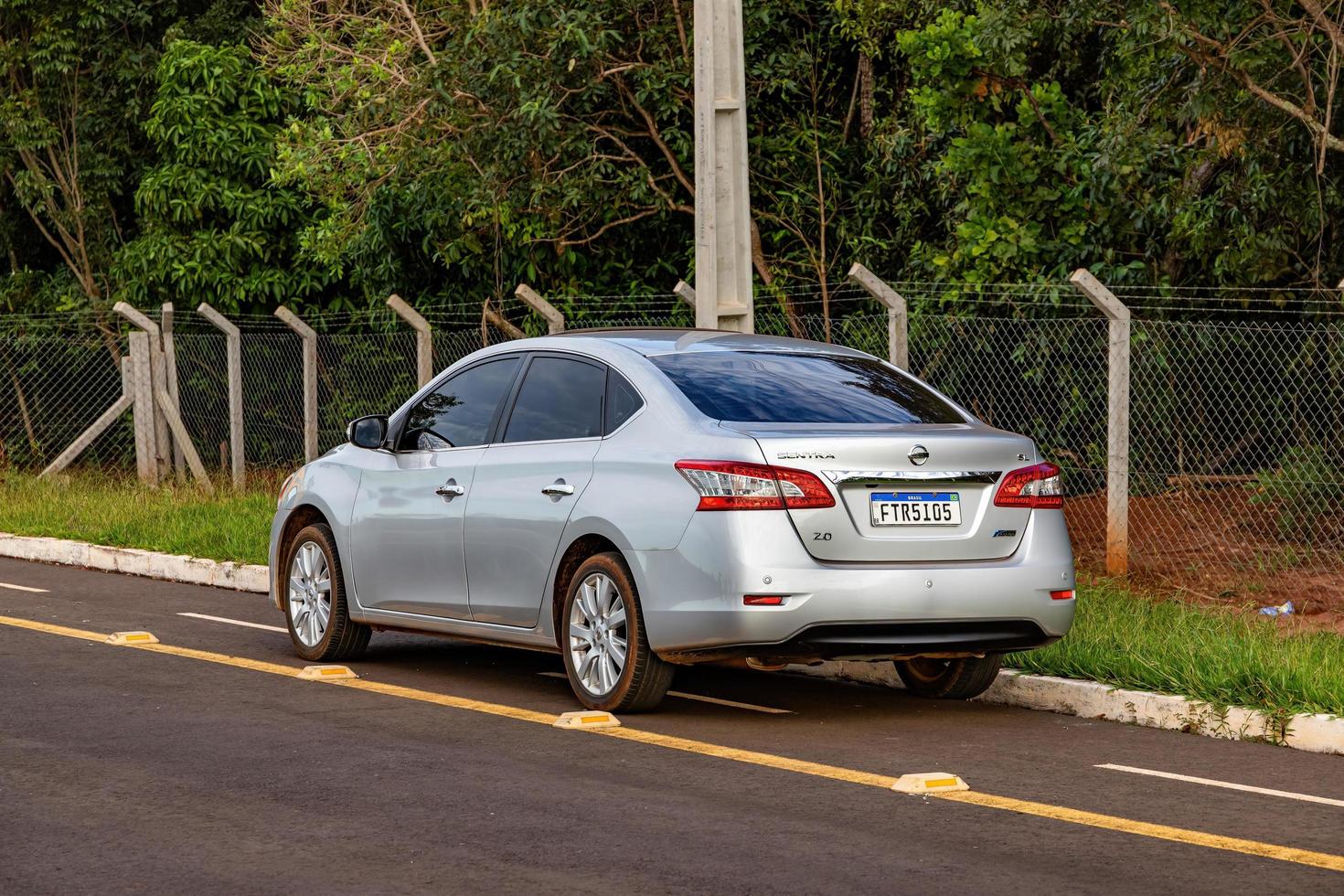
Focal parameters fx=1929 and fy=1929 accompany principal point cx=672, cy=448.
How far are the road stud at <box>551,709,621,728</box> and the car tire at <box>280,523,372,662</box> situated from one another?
2114 millimetres

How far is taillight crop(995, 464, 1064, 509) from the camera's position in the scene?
8.05 metres

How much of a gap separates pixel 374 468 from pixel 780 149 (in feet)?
30.8

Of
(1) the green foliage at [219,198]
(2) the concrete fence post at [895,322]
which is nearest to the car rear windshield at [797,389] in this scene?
(2) the concrete fence post at [895,322]

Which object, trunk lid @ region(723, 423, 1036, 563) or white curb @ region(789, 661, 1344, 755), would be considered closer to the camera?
trunk lid @ region(723, 423, 1036, 563)

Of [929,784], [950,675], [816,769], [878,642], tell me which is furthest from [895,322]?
[929,784]

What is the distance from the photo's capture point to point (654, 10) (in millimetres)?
17250

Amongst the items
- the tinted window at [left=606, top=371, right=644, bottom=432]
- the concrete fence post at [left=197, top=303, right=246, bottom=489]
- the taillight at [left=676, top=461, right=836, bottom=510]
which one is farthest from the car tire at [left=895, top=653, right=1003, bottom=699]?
the concrete fence post at [left=197, top=303, right=246, bottom=489]

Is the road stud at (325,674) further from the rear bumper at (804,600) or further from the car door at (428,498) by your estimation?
the rear bumper at (804,600)

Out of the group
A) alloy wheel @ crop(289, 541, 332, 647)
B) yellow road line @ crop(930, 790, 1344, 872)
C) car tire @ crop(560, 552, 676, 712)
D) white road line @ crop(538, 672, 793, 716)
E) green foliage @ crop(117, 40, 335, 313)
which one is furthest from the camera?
green foliage @ crop(117, 40, 335, 313)

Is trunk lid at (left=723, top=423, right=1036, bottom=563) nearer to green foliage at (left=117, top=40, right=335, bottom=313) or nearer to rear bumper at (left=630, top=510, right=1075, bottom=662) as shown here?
rear bumper at (left=630, top=510, right=1075, bottom=662)

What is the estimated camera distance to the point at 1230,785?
23.1ft

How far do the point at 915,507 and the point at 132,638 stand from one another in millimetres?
4827

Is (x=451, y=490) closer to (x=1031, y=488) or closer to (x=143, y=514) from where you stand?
(x=1031, y=488)

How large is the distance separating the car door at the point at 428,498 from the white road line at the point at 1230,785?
3.23 m
